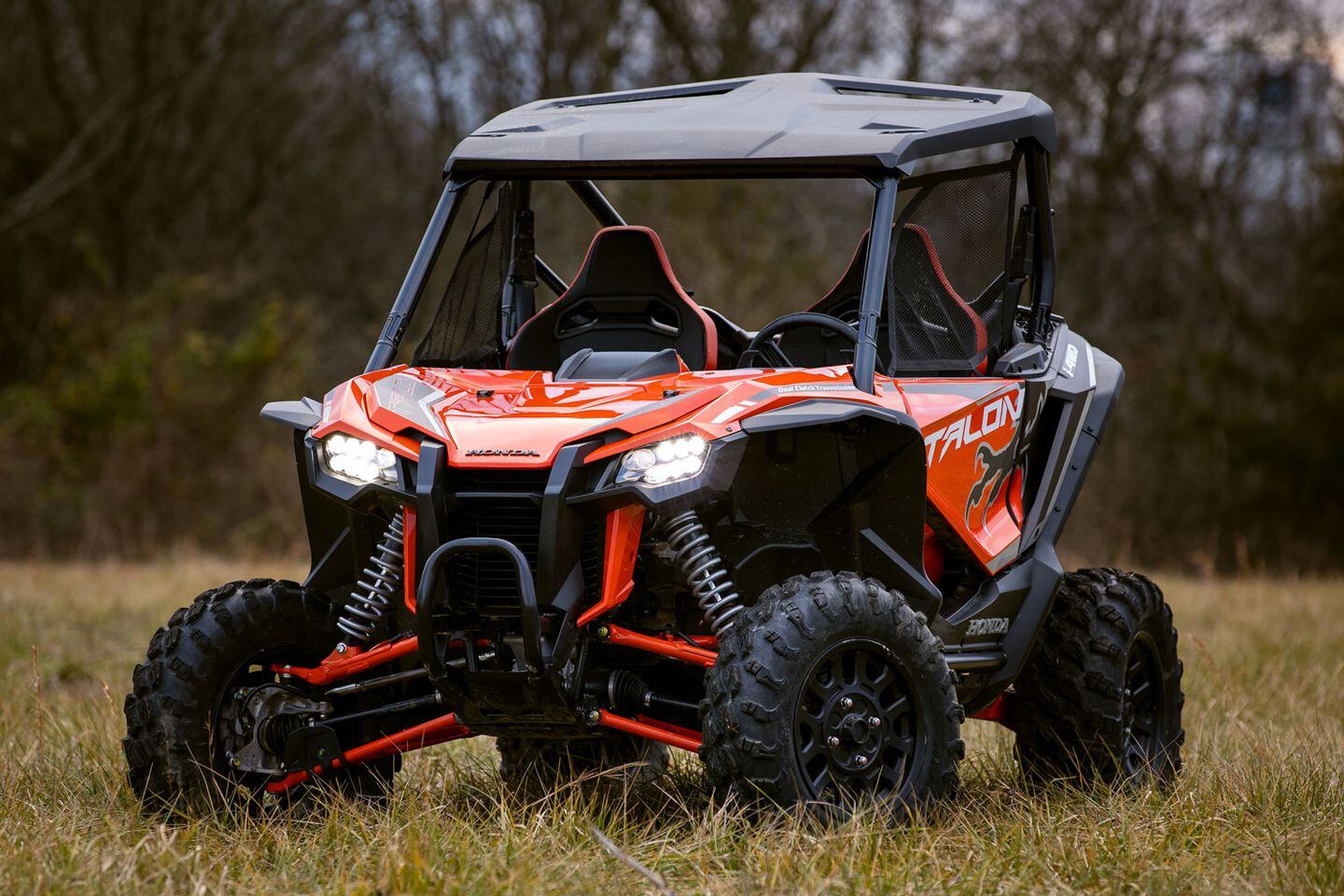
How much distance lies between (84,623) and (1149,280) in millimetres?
17154

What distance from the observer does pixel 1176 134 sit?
22922 millimetres

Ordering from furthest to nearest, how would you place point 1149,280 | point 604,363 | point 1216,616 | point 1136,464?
point 1149,280
point 1136,464
point 1216,616
point 604,363

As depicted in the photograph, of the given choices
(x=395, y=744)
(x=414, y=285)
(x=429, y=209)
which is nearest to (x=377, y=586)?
(x=395, y=744)

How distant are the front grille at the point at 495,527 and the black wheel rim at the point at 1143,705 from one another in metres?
2.54

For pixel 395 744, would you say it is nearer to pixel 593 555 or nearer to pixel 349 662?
pixel 349 662

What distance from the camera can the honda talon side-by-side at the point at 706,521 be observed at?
4453 mm

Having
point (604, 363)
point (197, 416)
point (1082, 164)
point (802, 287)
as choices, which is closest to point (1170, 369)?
point (1082, 164)

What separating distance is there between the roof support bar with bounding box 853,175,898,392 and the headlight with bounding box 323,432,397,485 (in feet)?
4.49

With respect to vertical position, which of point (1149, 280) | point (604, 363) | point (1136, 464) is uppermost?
point (604, 363)

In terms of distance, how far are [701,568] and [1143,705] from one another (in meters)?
2.46

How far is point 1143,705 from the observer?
6.29 meters

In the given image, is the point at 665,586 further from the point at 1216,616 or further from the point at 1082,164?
the point at 1082,164

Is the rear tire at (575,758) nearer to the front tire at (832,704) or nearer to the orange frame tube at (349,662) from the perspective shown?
the orange frame tube at (349,662)

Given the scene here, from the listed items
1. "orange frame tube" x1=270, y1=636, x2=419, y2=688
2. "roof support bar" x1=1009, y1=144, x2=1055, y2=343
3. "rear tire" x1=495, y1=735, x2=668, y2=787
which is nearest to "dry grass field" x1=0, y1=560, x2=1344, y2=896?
"rear tire" x1=495, y1=735, x2=668, y2=787
